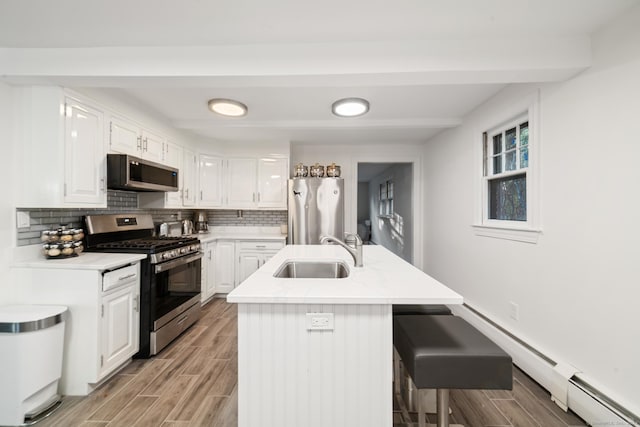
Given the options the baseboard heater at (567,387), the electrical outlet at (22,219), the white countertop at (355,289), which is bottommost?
the baseboard heater at (567,387)

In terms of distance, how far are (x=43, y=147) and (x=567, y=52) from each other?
Answer: 11.8 ft

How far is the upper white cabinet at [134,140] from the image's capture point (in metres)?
2.35

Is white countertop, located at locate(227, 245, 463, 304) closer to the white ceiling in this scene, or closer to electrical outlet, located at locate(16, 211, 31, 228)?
the white ceiling

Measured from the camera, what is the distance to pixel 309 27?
62.3 inches

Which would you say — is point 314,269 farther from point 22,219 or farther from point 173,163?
point 173,163

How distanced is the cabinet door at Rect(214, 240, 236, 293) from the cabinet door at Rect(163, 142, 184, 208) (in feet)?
2.69

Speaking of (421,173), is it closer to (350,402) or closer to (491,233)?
(491,233)

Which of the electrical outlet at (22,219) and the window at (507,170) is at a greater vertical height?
the window at (507,170)

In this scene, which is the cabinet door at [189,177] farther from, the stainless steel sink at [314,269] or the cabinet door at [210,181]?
the stainless steel sink at [314,269]

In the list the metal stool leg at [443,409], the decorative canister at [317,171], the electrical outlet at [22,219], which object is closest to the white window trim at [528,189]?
the metal stool leg at [443,409]

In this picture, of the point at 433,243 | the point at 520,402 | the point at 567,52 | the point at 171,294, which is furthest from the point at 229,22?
the point at 433,243

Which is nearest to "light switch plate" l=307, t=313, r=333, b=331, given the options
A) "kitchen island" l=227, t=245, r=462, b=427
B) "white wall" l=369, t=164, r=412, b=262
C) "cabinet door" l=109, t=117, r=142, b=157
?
"kitchen island" l=227, t=245, r=462, b=427

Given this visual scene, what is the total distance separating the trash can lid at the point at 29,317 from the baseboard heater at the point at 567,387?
10.6 ft

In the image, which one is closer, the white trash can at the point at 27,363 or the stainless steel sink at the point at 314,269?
the white trash can at the point at 27,363
